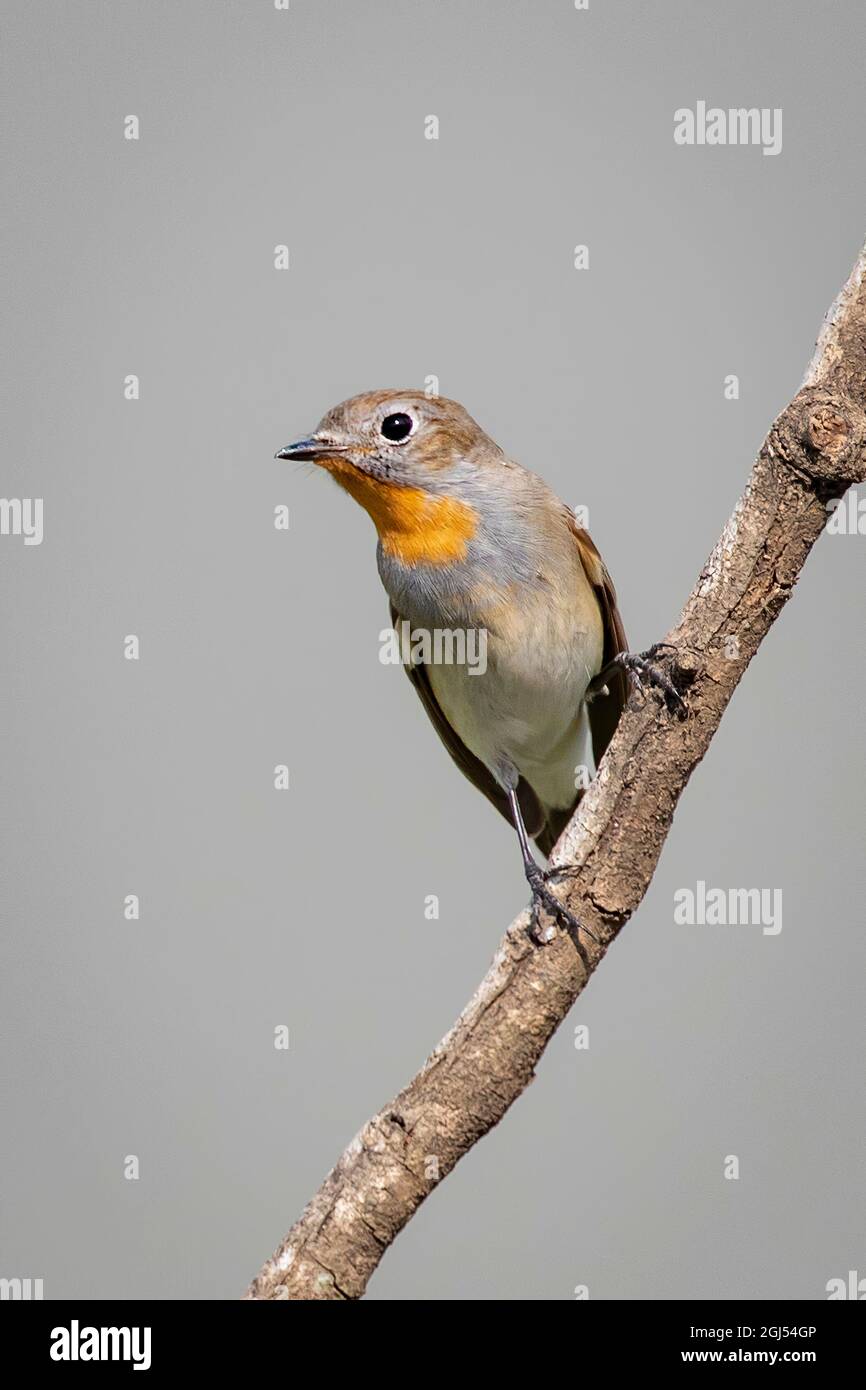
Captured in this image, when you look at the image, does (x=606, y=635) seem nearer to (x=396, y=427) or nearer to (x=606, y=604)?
(x=606, y=604)

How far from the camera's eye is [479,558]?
5098 millimetres

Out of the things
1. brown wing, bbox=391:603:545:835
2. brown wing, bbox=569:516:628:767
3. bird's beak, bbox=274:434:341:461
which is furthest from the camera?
brown wing, bbox=391:603:545:835

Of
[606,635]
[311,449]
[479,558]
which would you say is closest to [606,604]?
[606,635]

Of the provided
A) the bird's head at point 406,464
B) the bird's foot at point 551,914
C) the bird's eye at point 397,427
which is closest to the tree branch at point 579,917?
the bird's foot at point 551,914

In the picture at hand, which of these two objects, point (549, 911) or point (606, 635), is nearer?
point (549, 911)

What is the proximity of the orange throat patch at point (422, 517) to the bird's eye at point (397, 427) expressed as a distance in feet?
0.60

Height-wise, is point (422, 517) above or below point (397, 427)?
below

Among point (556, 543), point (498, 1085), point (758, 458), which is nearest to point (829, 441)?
point (758, 458)

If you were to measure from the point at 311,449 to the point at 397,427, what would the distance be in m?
0.35

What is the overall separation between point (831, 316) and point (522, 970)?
2.21 meters

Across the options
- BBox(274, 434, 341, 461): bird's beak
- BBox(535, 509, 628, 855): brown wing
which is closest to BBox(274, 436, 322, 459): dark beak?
BBox(274, 434, 341, 461): bird's beak

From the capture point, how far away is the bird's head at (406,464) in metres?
5.00

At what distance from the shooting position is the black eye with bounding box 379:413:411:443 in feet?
16.5

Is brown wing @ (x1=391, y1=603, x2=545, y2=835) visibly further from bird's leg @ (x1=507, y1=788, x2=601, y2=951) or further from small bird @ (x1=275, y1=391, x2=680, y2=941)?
bird's leg @ (x1=507, y1=788, x2=601, y2=951)
